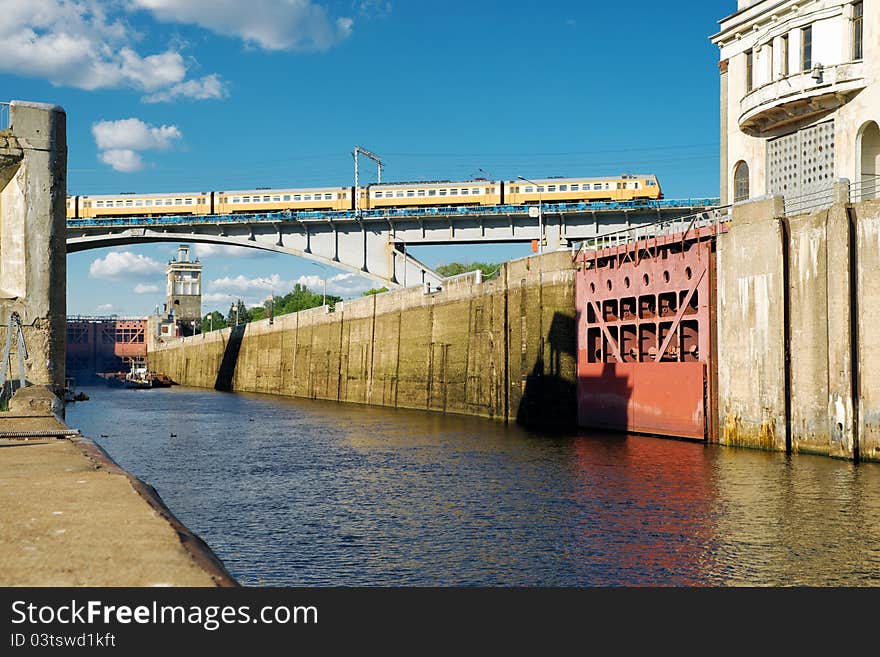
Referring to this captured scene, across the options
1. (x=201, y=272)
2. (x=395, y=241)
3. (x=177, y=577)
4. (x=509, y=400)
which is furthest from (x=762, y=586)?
(x=201, y=272)

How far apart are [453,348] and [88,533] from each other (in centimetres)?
4650

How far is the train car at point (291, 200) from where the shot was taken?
8000cm

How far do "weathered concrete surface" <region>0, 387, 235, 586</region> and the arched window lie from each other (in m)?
33.6

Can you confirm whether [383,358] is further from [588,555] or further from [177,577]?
[177,577]

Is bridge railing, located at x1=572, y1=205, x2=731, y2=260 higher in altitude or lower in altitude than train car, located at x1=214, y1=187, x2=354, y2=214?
lower

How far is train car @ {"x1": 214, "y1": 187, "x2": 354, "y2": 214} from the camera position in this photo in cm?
8000

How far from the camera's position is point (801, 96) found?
35188mm

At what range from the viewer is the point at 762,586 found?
1466cm

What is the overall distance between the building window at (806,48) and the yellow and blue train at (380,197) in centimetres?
3701

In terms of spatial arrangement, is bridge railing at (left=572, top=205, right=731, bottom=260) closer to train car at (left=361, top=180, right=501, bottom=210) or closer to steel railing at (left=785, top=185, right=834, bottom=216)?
steel railing at (left=785, top=185, right=834, bottom=216)

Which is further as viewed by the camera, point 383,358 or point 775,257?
point 383,358

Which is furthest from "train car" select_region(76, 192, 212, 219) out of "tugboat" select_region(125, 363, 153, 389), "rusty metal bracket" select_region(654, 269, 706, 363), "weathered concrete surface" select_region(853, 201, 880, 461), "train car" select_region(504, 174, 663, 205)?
"weathered concrete surface" select_region(853, 201, 880, 461)

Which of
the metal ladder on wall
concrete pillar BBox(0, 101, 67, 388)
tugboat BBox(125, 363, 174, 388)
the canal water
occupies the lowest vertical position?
the canal water

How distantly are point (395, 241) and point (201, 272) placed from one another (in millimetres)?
110960
